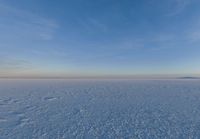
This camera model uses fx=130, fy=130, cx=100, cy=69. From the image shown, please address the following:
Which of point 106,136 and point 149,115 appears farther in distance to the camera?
point 149,115

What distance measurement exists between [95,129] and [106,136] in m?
0.62

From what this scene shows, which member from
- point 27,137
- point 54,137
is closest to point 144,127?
point 54,137

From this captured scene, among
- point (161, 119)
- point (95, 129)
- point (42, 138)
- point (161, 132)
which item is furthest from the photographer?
point (161, 119)

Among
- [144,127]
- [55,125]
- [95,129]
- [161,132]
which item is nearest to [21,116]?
[55,125]

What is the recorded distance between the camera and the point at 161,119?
221 inches

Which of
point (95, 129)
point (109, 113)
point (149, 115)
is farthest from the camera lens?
point (109, 113)

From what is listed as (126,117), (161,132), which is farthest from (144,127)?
(126,117)

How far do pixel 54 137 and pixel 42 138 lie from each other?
1.20 ft

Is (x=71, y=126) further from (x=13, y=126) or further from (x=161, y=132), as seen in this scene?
(x=161, y=132)

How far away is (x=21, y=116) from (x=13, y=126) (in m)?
1.01

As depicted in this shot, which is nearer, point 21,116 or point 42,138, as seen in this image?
point 42,138

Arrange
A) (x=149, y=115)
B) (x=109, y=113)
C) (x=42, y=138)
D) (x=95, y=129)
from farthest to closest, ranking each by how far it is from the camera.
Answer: (x=109, y=113)
(x=149, y=115)
(x=95, y=129)
(x=42, y=138)

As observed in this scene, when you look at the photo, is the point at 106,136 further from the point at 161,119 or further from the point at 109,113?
the point at 161,119

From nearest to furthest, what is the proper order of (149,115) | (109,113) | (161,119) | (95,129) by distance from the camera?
(95,129)
(161,119)
(149,115)
(109,113)
